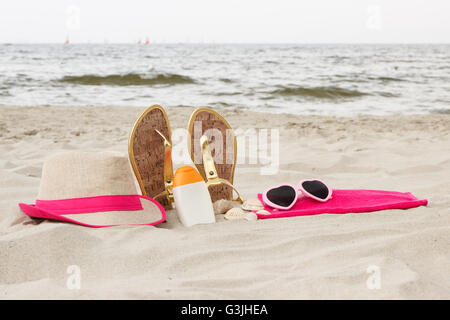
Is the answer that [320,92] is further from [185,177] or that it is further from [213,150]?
[185,177]

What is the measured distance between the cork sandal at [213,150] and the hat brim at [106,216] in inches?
12.2

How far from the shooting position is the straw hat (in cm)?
173

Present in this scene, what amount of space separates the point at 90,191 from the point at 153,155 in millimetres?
369

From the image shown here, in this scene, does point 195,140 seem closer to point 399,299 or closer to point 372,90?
point 399,299

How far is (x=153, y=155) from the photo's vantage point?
202 centimetres

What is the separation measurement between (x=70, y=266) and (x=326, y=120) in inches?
166

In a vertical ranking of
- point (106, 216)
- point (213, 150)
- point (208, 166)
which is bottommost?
point (106, 216)

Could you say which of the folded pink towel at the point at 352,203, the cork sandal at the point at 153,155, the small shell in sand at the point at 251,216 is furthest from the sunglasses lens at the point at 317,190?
the cork sandal at the point at 153,155

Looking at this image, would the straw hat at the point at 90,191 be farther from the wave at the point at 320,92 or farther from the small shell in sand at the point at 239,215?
the wave at the point at 320,92

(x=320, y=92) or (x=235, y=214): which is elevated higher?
(x=320, y=92)

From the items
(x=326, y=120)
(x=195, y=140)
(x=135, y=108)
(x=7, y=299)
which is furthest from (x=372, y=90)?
(x=7, y=299)

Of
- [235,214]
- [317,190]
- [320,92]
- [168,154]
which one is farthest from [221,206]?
[320,92]

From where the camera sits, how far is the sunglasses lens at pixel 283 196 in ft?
6.60

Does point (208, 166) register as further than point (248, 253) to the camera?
Yes
